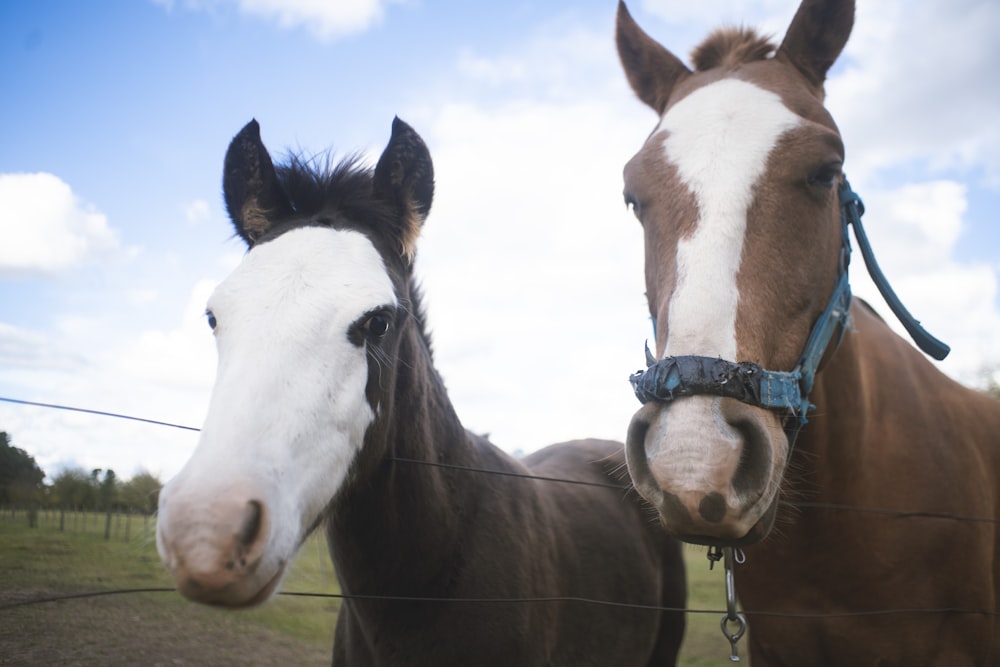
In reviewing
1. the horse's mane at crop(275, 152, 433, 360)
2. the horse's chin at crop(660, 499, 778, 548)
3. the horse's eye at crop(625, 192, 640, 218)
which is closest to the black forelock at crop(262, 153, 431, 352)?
the horse's mane at crop(275, 152, 433, 360)

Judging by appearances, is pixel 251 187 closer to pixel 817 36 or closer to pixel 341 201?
pixel 341 201

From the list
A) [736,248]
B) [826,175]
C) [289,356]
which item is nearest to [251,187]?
[289,356]

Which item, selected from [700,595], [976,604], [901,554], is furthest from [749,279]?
[700,595]

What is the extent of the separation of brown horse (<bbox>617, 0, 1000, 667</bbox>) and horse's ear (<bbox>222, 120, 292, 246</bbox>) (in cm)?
167

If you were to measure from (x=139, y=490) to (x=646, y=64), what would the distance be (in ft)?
10.1

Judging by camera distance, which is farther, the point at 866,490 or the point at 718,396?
the point at 866,490

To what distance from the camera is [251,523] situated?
1.71 meters

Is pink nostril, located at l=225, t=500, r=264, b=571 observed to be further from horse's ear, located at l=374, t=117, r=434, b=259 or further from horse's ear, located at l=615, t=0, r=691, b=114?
horse's ear, located at l=615, t=0, r=691, b=114

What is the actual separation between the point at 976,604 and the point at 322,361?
8.47ft

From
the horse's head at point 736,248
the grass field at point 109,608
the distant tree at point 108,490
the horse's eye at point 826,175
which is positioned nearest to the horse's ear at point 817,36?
the horse's head at point 736,248

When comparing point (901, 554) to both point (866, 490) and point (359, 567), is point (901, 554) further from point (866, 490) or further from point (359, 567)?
point (359, 567)

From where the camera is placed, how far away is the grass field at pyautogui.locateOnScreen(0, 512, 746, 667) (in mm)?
2621

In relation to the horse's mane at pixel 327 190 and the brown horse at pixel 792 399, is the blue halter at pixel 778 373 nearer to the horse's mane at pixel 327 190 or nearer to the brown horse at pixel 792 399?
the brown horse at pixel 792 399

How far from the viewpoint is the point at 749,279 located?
1.80m
